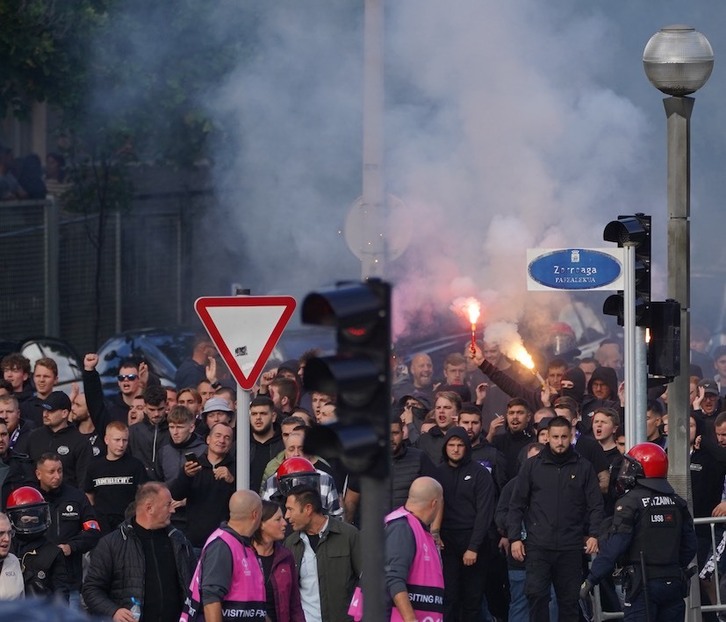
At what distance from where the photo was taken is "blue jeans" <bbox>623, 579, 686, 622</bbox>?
9945 millimetres

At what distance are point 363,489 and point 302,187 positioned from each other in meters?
14.9

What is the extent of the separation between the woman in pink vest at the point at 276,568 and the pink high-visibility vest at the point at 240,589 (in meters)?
0.23

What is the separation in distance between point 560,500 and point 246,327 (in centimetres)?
290

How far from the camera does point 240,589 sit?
8.76 metres

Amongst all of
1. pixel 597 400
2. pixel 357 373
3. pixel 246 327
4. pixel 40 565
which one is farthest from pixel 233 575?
pixel 597 400

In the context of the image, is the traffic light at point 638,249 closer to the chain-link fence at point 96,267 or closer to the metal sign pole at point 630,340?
the metal sign pole at point 630,340

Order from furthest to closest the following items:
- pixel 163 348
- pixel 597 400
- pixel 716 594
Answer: pixel 163 348 → pixel 597 400 → pixel 716 594

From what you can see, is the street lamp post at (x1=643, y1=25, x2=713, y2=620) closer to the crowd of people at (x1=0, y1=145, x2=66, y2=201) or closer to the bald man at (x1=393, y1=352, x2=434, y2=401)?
the bald man at (x1=393, y1=352, x2=434, y2=401)

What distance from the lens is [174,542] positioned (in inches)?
371

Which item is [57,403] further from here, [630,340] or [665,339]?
[665,339]

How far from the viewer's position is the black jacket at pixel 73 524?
10.3 m

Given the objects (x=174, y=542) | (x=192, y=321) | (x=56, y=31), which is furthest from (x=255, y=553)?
(x=192, y=321)

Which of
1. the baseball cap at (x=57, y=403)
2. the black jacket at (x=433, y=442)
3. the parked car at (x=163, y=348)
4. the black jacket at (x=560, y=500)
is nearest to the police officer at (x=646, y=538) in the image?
the black jacket at (x=560, y=500)

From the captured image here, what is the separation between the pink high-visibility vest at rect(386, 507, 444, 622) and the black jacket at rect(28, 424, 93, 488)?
3.63 meters
